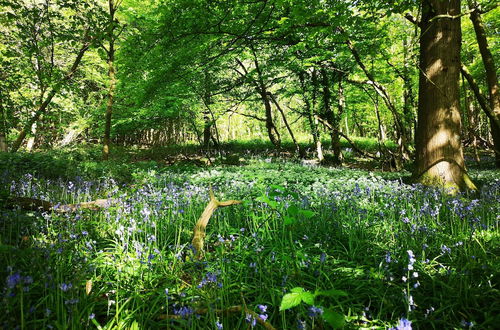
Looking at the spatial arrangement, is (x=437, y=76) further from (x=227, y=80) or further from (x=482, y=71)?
(x=482, y=71)

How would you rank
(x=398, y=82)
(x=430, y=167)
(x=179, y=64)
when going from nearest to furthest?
1. (x=430, y=167)
2. (x=179, y=64)
3. (x=398, y=82)

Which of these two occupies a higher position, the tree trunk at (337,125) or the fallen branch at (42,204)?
the tree trunk at (337,125)

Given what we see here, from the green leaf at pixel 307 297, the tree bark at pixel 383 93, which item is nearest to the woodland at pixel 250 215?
the green leaf at pixel 307 297

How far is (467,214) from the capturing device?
3123 mm

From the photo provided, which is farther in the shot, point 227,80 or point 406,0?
point 227,80

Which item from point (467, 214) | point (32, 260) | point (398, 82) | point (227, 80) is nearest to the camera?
point (32, 260)

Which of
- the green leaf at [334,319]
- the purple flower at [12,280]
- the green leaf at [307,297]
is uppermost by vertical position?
the purple flower at [12,280]

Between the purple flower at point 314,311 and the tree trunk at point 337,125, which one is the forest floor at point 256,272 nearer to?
the purple flower at point 314,311

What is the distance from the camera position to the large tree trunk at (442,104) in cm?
549

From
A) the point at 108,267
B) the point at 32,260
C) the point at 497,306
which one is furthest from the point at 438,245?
the point at 32,260

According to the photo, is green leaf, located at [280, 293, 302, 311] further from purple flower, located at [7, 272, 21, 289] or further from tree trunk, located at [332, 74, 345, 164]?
tree trunk, located at [332, 74, 345, 164]

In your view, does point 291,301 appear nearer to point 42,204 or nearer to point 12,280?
point 12,280

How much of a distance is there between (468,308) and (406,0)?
6.22 m

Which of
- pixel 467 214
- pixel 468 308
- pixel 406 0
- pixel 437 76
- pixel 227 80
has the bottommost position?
pixel 468 308
